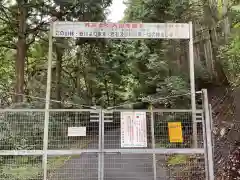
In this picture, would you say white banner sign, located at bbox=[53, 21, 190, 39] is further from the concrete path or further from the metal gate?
the concrete path

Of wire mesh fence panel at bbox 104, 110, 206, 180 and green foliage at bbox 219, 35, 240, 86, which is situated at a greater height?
green foliage at bbox 219, 35, 240, 86

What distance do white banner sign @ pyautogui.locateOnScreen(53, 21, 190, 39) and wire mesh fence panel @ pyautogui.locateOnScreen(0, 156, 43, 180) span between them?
272cm

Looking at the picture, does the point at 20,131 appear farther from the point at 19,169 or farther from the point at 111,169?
the point at 111,169

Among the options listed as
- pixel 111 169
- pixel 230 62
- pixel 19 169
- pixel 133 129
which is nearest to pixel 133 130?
pixel 133 129

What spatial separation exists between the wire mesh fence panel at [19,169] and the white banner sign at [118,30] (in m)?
2.72

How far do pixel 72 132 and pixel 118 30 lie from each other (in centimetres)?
249

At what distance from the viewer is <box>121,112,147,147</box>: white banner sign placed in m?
5.42

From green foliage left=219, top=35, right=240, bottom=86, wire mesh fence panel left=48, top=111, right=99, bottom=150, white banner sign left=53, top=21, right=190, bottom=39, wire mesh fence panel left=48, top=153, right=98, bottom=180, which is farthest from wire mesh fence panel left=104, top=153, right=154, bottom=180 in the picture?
green foliage left=219, top=35, right=240, bottom=86

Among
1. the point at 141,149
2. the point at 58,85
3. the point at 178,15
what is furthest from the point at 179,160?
the point at 58,85

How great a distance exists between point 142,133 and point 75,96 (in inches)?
432

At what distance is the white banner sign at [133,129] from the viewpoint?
17.8 feet

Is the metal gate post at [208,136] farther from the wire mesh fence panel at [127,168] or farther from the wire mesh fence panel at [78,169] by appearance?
the wire mesh fence panel at [78,169]

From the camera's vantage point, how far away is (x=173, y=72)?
11297 mm

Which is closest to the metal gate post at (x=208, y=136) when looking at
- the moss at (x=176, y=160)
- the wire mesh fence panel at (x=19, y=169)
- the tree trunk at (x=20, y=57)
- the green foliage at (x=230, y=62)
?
the moss at (x=176, y=160)
